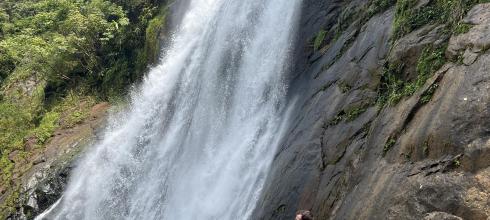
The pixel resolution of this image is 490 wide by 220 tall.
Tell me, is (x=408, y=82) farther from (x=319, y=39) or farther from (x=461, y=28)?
(x=319, y=39)

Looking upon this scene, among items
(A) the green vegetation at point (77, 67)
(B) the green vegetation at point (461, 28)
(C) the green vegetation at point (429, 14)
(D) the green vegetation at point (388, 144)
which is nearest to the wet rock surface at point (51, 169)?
(A) the green vegetation at point (77, 67)

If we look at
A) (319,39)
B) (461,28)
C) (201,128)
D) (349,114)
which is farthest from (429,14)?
(201,128)

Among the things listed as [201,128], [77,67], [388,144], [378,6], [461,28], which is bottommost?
[201,128]

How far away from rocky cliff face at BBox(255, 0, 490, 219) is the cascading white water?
1.35 m

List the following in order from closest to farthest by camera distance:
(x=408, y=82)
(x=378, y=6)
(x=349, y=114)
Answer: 1. (x=408, y=82)
2. (x=349, y=114)
3. (x=378, y=6)

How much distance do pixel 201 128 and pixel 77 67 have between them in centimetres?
1360

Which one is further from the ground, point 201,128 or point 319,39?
point 319,39

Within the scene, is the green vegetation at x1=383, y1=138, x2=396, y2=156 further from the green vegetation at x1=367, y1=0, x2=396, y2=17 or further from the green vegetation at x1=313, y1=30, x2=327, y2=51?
the green vegetation at x1=313, y1=30, x2=327, y2=51

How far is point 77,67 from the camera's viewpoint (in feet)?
87.7

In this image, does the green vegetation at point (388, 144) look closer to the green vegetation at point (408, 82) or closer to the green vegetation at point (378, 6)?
the green vegetation at point (408, 82)

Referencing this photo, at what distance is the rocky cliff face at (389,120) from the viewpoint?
626 cm

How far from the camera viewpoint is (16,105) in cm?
2695

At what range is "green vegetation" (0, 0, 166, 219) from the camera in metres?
A: 24.3

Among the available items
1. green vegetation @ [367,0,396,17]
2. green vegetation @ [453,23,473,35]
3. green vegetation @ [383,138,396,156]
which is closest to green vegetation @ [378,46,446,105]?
green vegetation @ [453,23,473,35]
